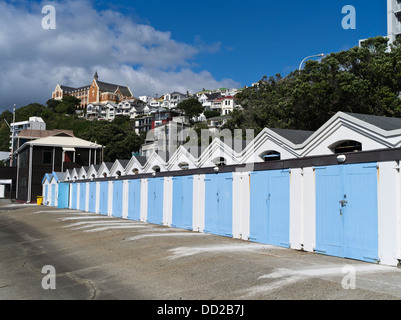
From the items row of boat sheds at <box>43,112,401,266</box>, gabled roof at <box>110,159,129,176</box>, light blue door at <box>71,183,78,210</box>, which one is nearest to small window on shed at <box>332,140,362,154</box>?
row of boat sheds at <box>43,112,401,266</box>

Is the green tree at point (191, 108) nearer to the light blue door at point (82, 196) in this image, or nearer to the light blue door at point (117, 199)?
the light blue door at point (82, 196)

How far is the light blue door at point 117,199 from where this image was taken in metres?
25.9

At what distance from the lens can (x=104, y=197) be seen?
28.9 meters

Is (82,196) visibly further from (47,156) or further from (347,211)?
(347,211)

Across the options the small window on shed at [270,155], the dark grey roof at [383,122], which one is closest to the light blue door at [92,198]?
the small window on shed at [270,155]

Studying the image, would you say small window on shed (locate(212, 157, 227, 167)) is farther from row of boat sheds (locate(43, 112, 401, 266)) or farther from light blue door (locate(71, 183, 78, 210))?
light blue door (locate(71, 183, 78, 210))

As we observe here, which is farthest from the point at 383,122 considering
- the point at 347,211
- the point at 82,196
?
the point at 82,196

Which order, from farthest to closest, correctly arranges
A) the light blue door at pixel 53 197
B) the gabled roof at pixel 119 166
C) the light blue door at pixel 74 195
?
the light blue door at pixel 53 197, the light blue door at pixel 74 195, the gabled roof at pixel 119 166

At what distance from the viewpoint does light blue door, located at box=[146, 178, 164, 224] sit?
68.1 feet

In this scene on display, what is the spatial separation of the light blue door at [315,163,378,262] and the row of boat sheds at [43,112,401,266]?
3 centimetres

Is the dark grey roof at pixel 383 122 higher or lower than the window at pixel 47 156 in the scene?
lower

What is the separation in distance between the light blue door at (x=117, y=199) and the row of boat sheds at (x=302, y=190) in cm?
515

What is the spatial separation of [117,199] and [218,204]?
12.4 meters
